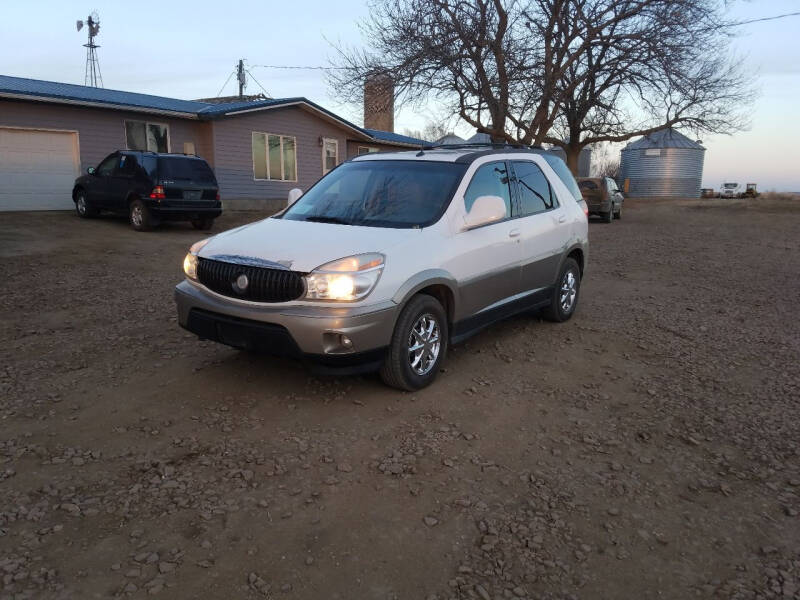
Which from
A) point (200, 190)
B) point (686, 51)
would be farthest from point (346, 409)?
point (686, 51)

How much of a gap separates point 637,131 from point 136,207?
2290 cm

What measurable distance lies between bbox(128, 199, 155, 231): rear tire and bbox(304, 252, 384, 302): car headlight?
11.1 meters

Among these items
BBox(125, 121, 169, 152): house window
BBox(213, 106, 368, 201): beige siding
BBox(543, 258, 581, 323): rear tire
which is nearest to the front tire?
BBox(543, 258, 581, 323): rear tire

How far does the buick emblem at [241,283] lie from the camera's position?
4188 mm

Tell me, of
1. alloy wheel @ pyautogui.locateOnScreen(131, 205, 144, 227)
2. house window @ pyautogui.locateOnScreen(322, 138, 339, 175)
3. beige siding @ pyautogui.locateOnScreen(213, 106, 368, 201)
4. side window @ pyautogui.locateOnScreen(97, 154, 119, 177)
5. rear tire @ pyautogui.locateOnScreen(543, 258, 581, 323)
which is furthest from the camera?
house window @ pyautogui.locateOnScreen(322, 138, 339, 175)

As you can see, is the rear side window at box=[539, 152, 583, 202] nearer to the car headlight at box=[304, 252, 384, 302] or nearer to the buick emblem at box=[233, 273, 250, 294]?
the car headlight at box=[304, 252, 384, 302]

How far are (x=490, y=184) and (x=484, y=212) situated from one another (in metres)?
0.56

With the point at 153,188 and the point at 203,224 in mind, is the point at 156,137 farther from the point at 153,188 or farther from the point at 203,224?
the point at 153,188

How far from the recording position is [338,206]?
5188 millimetres

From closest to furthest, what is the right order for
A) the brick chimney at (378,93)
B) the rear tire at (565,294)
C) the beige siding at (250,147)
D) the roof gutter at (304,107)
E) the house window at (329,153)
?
the rear tire at (565,294), the roof gutter at (304,107), the beige siding at (250,147), the brick chimney at (378,93), the house window at (329,153)

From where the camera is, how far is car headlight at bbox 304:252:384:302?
13.2 feet

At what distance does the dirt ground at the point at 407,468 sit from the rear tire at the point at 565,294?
0.26m

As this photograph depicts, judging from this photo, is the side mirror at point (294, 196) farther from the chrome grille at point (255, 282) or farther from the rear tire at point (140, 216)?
the rear tire at point (140, 216)

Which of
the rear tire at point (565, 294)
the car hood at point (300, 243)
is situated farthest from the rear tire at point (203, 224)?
the car hood at point (300, 243)
